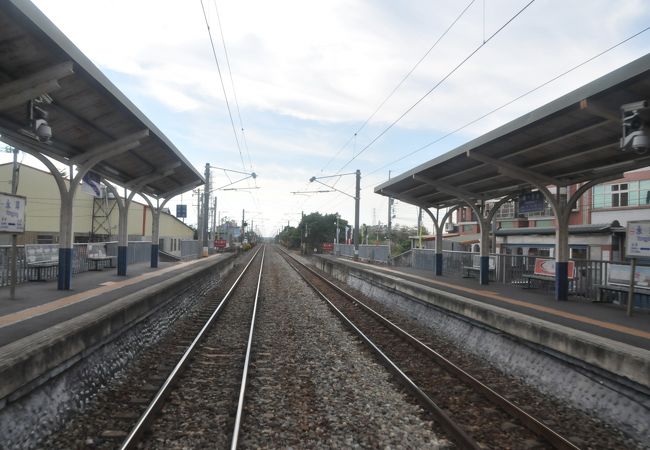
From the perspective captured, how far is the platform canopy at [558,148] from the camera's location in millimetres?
6832

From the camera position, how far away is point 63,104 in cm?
845

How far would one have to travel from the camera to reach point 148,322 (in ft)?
30.6

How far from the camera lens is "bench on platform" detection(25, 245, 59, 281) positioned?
1238 centimetres

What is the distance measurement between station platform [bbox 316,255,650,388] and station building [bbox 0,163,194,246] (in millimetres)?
27190

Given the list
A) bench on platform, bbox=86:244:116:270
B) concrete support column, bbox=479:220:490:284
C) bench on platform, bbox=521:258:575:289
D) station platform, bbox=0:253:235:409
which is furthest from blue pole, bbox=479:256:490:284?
bench on platform, bbox=86:244:116:270

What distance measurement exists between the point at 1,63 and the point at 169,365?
5226 mm

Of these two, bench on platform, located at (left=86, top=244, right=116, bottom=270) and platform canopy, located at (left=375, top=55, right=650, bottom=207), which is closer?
platform canopy, located at (left=375, top=55, right=650, bottom=207)

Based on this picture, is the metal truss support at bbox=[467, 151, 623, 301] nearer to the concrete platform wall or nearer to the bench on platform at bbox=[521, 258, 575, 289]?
the bench on platform at bbox=[521, 258, 575, 289]

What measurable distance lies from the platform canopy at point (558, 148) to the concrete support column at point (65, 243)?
1003cm

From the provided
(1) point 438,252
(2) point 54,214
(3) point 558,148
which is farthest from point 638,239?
(2) point 54,214

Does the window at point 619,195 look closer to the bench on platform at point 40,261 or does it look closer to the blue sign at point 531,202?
the blue sign at point 531,202

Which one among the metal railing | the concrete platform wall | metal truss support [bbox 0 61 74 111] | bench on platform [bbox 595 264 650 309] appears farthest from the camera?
the metal railing

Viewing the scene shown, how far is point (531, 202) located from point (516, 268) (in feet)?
11.7

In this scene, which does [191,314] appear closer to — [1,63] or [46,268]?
[46,268]
